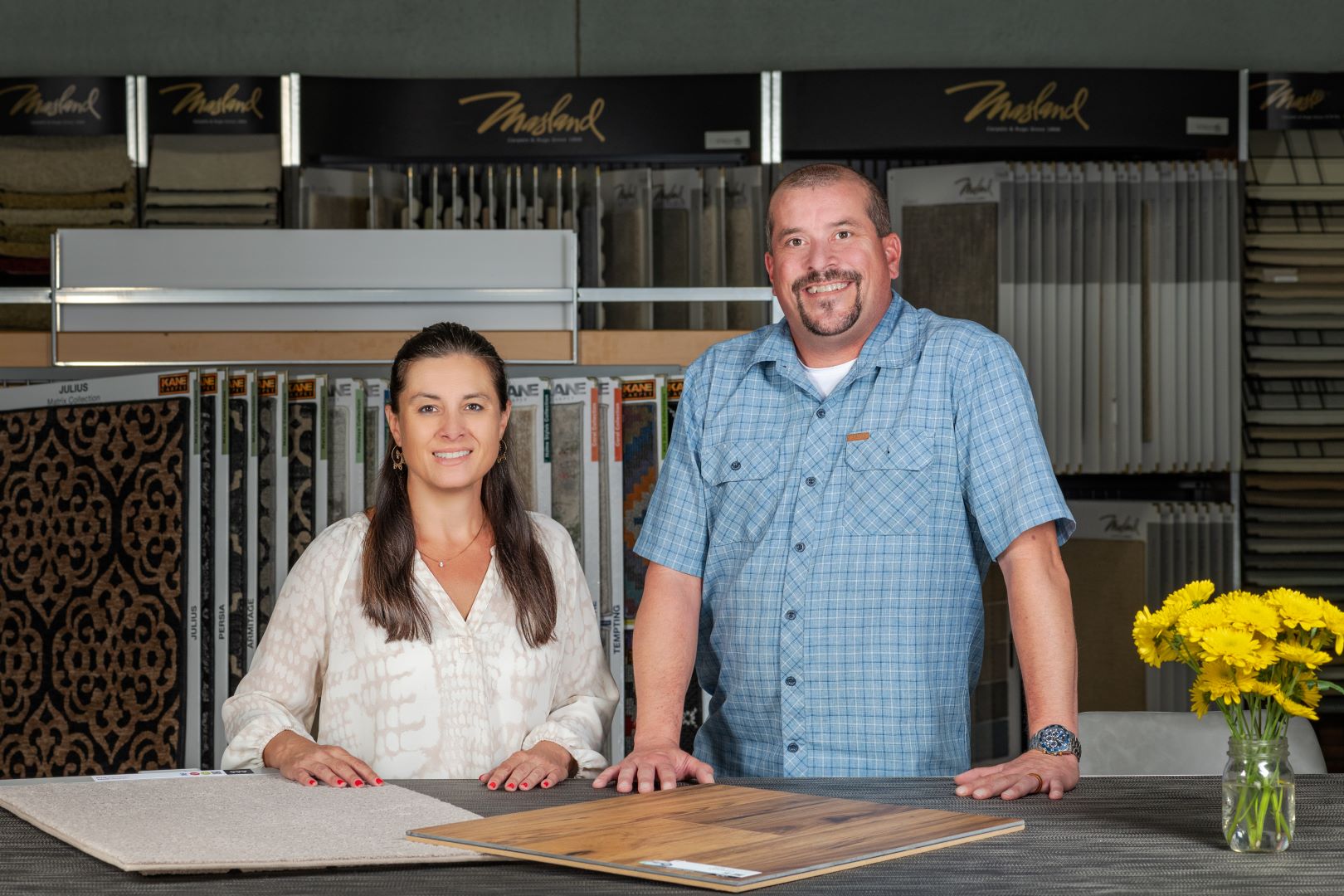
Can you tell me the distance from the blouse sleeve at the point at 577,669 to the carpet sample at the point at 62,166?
Result: 10.1 ft

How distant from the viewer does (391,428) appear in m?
2.42

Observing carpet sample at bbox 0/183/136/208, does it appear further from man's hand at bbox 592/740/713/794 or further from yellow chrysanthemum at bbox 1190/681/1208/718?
yellow chrysanthemum at bbox 1190/681/1208/718

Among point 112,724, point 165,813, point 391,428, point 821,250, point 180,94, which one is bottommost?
point 112,724

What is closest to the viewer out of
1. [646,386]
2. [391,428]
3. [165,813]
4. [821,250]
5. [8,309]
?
[165,813]

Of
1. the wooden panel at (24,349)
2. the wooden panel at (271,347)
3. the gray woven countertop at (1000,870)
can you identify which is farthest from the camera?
the wooden panel at (24,349)

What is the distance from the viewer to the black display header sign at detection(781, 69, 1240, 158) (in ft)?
16.1

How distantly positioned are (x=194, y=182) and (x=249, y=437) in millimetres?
1736

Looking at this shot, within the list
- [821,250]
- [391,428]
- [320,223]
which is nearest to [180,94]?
[320,223]

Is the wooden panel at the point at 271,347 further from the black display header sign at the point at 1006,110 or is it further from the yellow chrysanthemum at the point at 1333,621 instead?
the yellow chrysanthemum at the point at 1333,621

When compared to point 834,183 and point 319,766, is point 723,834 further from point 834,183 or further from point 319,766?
point 834,183

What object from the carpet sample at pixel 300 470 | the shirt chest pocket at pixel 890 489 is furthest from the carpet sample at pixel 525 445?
the shirt chest pocket at pixel 890 489

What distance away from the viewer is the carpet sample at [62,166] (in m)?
4.74

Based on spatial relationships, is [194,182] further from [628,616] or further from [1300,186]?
[1300,186]

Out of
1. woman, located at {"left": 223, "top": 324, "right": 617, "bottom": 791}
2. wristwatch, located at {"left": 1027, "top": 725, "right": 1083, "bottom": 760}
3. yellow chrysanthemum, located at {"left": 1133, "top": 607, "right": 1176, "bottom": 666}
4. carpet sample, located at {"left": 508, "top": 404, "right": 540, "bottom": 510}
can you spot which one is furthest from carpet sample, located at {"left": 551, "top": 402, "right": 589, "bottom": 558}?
yellow chrysanthemum, located at {"left": 1133, "top": 607, "right": 1176, "bottom": 666}
